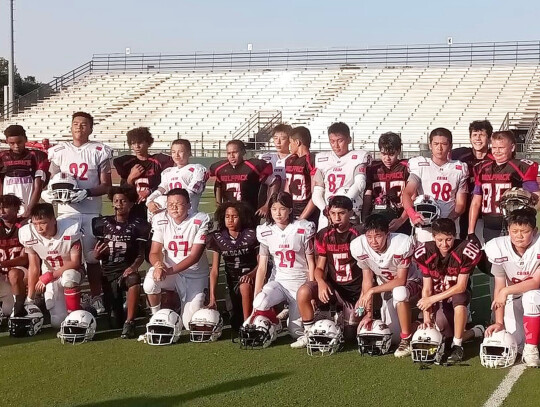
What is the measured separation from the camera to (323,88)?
32.9 metres

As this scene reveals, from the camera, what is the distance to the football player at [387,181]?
259 inches

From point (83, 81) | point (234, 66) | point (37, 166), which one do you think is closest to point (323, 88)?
point (234, 66)

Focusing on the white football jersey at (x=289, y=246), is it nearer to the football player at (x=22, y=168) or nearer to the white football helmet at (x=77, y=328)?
the white football helmet at (x=77, y=328)

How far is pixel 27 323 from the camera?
6090 mm

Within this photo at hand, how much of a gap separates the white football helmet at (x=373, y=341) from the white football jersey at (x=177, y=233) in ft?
5.29

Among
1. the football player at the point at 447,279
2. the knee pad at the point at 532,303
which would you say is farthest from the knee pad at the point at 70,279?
the knee pad at the point at 532,303

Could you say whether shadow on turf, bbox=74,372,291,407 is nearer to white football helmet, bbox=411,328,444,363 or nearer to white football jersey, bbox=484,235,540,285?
white football helmet, bbox=411,328,444,363

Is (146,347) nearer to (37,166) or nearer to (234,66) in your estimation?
(37,166)

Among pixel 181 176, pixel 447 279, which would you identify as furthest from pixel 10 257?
pixel 447 279

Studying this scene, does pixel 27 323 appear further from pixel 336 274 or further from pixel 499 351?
pixel 499 351

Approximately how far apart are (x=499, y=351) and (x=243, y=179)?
9.81ft

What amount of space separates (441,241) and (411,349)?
81 centimetres

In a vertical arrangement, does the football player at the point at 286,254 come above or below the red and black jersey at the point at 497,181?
below

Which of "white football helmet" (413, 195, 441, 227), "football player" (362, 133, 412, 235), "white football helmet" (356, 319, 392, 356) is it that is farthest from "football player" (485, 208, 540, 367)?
"football player" (362, 133, 412, 235)
